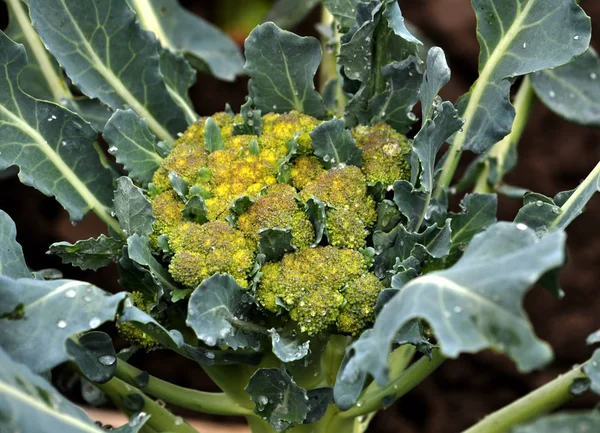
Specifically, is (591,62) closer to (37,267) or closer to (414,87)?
(414,87)

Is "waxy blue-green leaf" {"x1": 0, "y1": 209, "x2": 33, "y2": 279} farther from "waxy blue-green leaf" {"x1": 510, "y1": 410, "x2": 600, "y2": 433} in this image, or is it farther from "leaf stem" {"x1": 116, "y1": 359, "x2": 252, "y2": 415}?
"waxy blue-green leaf" {"x1": 510, "y1": 410, "x2": 600, "y2": 433}

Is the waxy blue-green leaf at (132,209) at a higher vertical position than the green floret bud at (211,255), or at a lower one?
higher

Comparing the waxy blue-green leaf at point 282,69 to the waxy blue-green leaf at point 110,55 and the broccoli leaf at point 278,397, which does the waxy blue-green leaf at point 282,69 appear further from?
the broccoli leaf at point 278,397

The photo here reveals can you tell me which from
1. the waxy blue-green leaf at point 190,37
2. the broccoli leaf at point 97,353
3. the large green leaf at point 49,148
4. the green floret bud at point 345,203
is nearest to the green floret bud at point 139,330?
the broccoli leaf at point 97,353

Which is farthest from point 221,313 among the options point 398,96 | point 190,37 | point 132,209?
point 190,37

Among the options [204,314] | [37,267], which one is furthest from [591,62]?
[37,267]

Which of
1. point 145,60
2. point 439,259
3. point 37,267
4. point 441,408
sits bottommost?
point 441,408

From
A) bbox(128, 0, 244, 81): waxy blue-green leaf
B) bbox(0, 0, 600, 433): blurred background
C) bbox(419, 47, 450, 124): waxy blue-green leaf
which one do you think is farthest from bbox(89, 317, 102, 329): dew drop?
bbox(0, 0, 600, 433): blurred background
